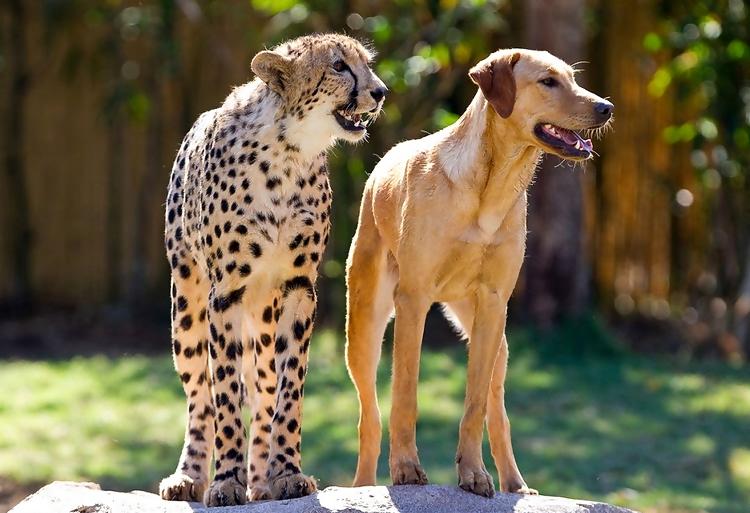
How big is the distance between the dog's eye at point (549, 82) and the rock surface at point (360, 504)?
1.44m

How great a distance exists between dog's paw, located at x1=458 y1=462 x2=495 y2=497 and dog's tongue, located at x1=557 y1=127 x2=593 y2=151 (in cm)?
119

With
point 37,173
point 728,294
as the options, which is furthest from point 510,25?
point 37,173

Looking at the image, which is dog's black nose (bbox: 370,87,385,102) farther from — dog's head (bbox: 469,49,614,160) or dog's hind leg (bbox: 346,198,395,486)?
dog's hind leg (bbox: 346,198,395,486)

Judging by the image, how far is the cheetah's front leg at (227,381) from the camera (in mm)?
4844

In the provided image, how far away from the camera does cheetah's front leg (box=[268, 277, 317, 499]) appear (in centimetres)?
486

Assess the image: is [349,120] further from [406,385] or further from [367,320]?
[406,385]

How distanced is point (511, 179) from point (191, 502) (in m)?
1.66

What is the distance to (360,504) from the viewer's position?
457 centimetres

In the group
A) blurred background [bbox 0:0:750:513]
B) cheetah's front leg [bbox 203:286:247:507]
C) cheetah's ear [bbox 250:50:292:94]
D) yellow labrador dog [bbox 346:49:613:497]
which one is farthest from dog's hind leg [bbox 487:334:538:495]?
blurred background [bbox 0:0:750:513]

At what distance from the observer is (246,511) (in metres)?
4.51

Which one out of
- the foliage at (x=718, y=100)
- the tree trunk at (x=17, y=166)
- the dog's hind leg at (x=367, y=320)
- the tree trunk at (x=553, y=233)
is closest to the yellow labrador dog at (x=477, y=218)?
the dog's hind leg at (x=367, y=320)

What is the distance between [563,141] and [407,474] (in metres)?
1.29

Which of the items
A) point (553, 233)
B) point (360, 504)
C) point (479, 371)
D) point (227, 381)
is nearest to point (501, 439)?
point (479, 371)

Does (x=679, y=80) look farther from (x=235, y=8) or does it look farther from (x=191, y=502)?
(x=191, y=502)
